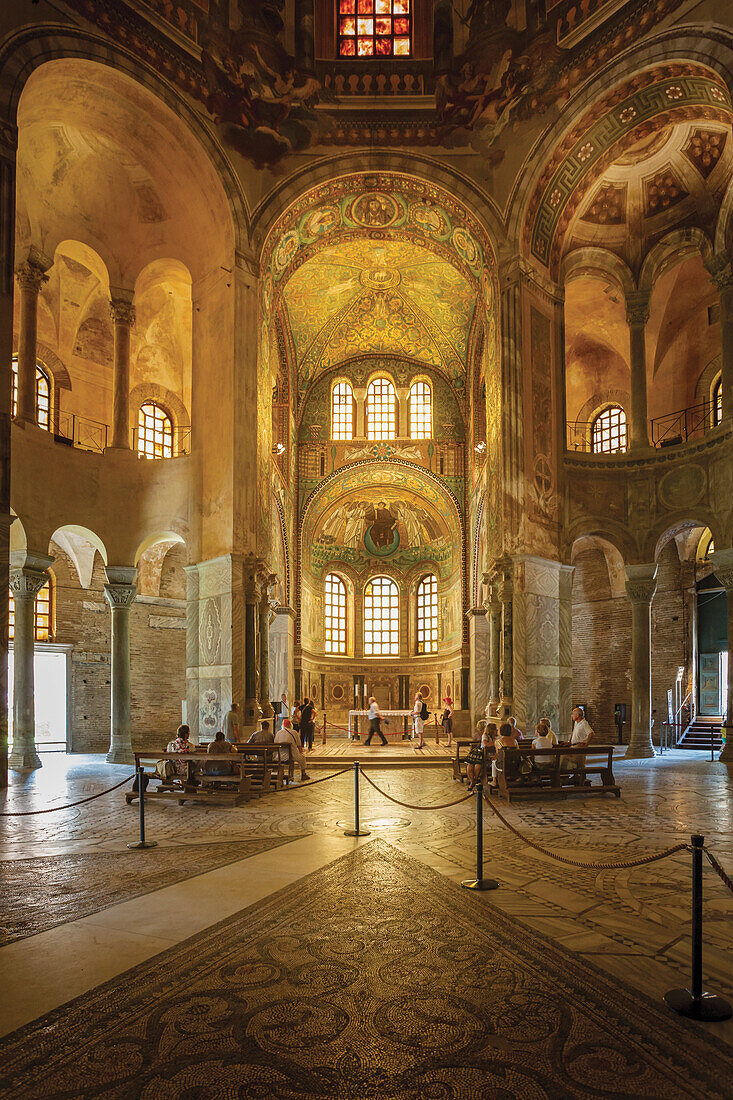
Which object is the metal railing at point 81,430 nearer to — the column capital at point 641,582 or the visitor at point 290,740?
the visitor at point 290,740

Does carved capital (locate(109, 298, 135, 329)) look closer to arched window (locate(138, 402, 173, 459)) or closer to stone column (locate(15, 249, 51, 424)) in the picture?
stone column (locate(15, 249, 51, 424))

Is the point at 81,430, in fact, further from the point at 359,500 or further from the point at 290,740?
the point at 359,500

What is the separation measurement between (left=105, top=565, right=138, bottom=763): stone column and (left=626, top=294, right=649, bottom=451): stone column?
13.1 metres

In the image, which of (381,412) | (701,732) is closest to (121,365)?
(381,412)

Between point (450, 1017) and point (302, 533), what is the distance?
26.1m

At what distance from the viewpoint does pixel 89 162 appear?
1928 cm

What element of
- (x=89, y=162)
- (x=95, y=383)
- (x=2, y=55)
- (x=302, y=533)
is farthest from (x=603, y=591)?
(x=2, y=55)

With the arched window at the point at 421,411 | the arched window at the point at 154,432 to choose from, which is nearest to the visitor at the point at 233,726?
the arched window at the point at 154,432

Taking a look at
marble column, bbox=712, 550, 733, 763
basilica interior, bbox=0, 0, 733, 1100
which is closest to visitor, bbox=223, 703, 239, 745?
basilica interior, bbox=0, 0, 733, 1100

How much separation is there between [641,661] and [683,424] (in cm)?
721

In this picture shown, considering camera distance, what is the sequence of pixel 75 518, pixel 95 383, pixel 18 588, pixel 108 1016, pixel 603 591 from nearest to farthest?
pixel 108 1016 < pixel 18 588 < pixel 75 518 < pixel 95 383 < pixel 603 591

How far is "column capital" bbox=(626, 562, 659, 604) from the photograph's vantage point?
2088cm

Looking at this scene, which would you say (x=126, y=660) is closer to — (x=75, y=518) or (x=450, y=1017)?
(x=75, y=518)

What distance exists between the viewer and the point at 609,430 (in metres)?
25.4
